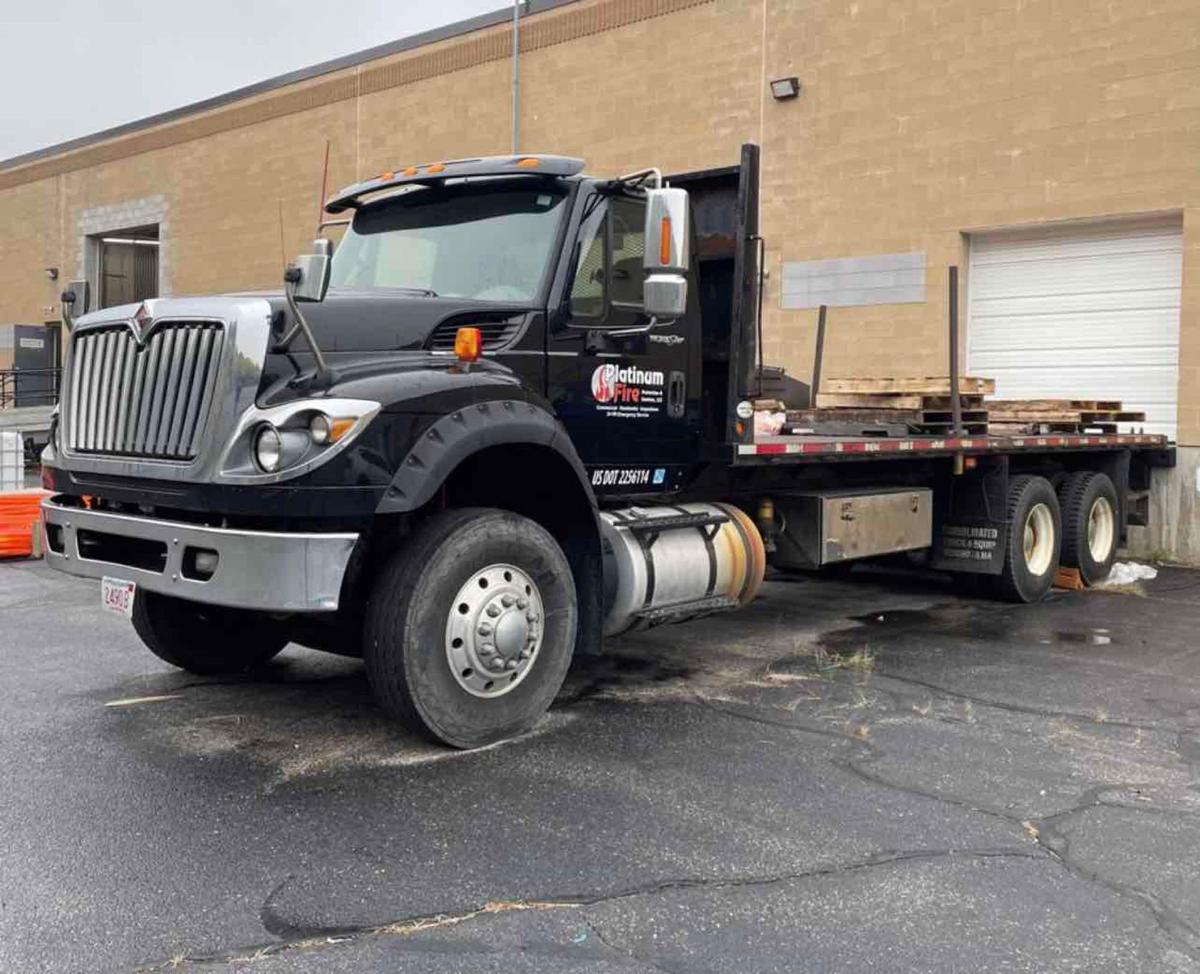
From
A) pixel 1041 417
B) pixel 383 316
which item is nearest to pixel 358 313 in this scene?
pixel 383 316

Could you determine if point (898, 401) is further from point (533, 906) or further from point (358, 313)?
point (533, 906)

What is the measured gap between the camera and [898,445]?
8344 millimetres

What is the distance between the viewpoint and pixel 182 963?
324 cm

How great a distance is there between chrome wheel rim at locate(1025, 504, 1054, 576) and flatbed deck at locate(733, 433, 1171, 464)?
574mm

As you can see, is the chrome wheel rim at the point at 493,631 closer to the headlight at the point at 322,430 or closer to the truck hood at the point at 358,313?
the headlight at the point at 322,430

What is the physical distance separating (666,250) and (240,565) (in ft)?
8.30

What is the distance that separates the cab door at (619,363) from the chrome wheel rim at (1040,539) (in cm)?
466

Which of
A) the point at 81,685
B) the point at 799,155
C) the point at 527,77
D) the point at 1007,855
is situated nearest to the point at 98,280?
the point at 527,77

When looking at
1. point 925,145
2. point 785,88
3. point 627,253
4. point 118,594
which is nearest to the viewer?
point 118,594

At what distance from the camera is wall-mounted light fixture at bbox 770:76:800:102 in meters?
16.3

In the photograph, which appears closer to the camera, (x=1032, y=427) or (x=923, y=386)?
(x=923, y=386)

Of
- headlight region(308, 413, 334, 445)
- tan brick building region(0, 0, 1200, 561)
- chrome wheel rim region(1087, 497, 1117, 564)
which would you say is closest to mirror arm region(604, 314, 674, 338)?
headlight region(308, 413, 334, 445)

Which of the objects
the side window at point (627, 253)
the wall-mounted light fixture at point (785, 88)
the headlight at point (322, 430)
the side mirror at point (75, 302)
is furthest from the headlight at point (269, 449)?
the wall-mounted light fixture at point (785, 88)

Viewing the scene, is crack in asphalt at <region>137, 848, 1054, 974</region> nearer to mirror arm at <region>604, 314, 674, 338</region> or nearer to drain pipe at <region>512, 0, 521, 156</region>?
mirror arm at <region>604, 314, 674, 338</region>
